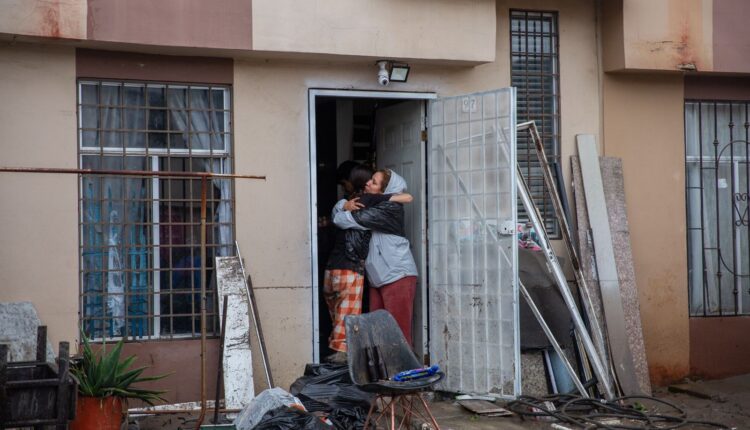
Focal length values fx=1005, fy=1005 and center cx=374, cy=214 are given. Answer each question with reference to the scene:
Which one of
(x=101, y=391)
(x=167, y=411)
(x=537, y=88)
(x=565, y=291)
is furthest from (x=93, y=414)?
(x=537, y=88)

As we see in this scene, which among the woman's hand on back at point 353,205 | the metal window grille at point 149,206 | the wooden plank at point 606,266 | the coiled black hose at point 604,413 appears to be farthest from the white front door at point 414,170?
the metal window grille at point 149,206

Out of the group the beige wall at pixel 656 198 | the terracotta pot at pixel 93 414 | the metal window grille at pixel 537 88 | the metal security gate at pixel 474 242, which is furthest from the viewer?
the beige wall at pixel 656 198

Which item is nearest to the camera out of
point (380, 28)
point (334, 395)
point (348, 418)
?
point (348, 418)

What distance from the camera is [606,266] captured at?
9.31 meters

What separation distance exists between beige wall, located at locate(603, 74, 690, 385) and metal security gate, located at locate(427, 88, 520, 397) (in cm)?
161

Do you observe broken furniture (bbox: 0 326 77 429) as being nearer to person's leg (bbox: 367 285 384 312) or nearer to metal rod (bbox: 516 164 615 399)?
person's leg (bbox: 367 285 384 312)

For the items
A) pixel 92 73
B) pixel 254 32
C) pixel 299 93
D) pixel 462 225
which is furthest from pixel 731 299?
pixel 92 73

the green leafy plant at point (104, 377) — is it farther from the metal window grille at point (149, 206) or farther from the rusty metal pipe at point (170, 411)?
the metal window grille at point (149, 206)

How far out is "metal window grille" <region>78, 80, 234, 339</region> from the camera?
322 inches

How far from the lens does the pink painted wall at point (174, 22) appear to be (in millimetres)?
7805

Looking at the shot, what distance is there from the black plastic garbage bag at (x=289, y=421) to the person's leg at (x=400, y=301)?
6.81 feet

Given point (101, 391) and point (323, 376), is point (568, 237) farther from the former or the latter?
point (101, 391)

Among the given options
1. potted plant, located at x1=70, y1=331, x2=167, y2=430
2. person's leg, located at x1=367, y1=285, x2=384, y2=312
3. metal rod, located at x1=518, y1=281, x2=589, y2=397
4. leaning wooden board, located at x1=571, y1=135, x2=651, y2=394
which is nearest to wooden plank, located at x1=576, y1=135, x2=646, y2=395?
leaning wooden board, located at x1=571, y1=135, x2=651, y2=394

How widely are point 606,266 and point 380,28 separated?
3.04 m
